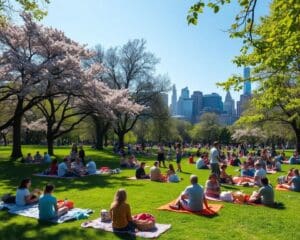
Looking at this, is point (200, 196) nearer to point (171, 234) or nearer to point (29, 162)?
point (171, 234)

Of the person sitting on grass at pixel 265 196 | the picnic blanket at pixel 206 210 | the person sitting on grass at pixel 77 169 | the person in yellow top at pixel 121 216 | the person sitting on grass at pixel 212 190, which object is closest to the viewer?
the person in yellow top at pixel 121 216

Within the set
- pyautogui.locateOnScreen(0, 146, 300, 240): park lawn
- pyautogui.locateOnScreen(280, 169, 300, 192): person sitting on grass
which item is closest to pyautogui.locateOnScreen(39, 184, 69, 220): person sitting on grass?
pyautogui.locateOnScreen(0, 146, 300, 240): park lawn

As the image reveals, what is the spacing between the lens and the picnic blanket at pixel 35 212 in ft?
33.8

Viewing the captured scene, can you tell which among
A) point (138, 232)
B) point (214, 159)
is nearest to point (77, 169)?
point (214, 159)

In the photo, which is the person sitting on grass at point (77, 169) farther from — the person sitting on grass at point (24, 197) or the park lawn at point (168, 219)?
the person sitting on grass at point (24, 197)

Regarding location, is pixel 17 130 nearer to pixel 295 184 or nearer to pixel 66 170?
pixel 66 170

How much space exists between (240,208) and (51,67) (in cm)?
1780

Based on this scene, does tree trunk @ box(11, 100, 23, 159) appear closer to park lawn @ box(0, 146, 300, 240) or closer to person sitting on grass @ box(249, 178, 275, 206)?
park lawn @ box(0, 146, 300, 240)

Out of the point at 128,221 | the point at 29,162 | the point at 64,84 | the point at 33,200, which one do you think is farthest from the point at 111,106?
the point at 128,221

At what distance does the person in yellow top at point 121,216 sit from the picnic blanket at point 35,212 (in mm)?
1596

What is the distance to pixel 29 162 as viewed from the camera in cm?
2644

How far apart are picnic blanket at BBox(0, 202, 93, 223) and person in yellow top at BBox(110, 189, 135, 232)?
62.8 inches

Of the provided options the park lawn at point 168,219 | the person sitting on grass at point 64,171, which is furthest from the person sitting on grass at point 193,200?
the person sitting on grass at point 64,171

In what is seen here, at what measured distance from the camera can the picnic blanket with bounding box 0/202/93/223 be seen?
10.3 m
